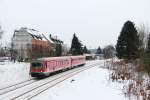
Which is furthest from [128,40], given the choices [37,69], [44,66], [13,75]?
[13,75]

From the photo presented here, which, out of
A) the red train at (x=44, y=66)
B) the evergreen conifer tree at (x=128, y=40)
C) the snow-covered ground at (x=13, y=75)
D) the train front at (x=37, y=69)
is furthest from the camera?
the evergreen conifer tree at (x=128, y=40)

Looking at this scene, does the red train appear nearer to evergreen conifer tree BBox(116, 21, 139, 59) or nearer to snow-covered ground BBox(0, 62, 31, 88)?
snow-covered ground BBox(0, 62, 31, 88)

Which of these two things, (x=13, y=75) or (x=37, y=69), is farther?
(x=13, y=75)

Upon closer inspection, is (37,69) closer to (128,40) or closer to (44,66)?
(44,66)

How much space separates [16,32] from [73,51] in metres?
28.5

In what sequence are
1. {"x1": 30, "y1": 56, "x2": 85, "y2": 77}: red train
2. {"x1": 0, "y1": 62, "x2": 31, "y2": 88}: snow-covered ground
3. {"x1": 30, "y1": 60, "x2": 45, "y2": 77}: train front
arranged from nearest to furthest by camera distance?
{"x1": 0, "y1": 62, "x2": 31, "y2": 88}: snow-covered ground < {"x1": 30, "y1": 60, "x2": 45, "y2": 77}: train front < {"x1": 30, "y1": 56, "x2": 85, "y2": 77}: red train

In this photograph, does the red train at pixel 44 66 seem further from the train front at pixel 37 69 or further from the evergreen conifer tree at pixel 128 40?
the evergreen conifer tree at pixel 128 40

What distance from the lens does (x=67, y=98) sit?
1712cm

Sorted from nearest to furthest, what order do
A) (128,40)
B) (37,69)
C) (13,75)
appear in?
(37,69)
(13,75)
(128,40)

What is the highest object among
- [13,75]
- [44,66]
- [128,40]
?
[128,40]

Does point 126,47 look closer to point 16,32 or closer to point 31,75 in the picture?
point 31,75

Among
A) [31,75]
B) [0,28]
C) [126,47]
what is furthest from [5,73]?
[126,47]

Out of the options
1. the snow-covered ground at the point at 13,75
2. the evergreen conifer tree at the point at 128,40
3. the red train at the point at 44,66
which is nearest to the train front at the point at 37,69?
the red train at the point at 44,66

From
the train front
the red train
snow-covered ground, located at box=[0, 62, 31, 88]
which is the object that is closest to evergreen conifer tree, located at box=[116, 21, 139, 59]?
the red train
